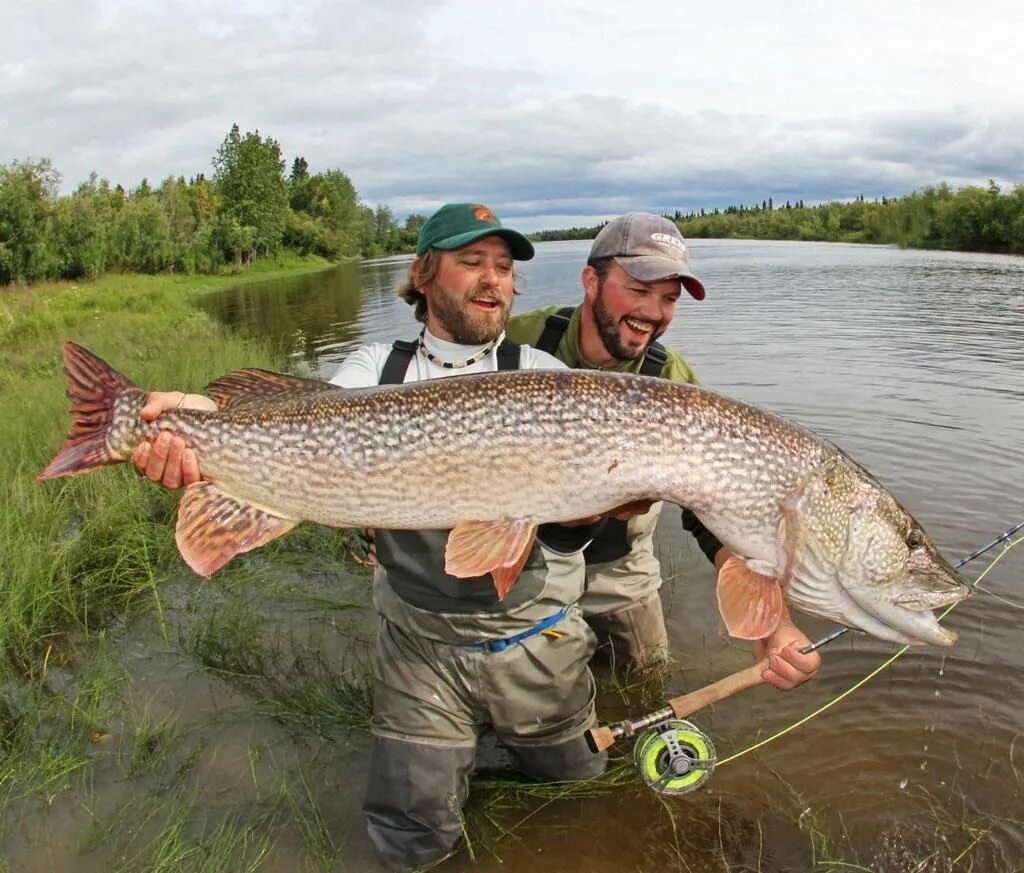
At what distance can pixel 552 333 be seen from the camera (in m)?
4.27

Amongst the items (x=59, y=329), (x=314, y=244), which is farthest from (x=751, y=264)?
(x=314, y=244)

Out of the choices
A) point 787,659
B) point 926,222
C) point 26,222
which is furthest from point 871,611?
point 926,222

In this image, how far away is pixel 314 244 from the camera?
75438mm

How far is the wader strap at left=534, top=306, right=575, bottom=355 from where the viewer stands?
13.9ft

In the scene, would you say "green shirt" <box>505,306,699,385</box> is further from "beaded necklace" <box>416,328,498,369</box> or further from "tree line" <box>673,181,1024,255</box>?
"tree line" <box>673,181,1024,255</box>

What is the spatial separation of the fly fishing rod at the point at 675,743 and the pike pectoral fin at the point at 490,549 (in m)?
1.06

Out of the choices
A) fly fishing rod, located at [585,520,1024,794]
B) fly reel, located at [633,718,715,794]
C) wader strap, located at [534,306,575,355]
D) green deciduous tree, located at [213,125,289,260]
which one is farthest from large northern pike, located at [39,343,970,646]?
green deciduous tree, located at [213,125,289,260]

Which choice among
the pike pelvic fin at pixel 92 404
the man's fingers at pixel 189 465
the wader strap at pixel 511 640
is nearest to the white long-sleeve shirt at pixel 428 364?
the man's fingers at pixel 189 465

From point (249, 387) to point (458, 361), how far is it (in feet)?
2.93

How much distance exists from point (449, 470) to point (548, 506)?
15.5 inches

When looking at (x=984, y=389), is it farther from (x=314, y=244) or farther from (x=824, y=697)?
(x=314, y=244)

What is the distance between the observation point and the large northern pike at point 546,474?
2631mm

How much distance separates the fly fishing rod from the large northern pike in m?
0.63

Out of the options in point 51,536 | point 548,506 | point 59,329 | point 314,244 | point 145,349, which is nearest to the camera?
point 548,506
